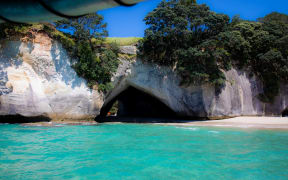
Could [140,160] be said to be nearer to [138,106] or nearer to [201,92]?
[201,92]

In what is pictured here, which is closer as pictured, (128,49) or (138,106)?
(128,49)

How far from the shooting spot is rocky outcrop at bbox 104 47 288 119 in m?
16.8

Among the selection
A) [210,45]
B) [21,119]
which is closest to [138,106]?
[210,45]

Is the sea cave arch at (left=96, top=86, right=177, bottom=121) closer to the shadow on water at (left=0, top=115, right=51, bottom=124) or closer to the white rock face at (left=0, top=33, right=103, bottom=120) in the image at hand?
the white rock face at (left=0, top=33, right=103, bottom=120)

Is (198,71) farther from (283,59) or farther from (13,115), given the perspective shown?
(13,115)

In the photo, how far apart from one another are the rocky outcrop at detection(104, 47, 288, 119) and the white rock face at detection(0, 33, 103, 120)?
312cm

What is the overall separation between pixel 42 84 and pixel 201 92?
11.4 m

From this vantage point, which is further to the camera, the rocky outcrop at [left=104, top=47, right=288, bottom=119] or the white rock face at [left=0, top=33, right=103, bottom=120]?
the rocky outcrop at [left=104, top=47, right=288, bottom=119]

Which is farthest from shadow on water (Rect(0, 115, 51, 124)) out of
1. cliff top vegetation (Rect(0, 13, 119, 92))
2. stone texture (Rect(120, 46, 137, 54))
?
stone texture (Rect(120, 46, 137, 54))

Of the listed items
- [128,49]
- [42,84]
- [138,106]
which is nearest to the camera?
[42,84]

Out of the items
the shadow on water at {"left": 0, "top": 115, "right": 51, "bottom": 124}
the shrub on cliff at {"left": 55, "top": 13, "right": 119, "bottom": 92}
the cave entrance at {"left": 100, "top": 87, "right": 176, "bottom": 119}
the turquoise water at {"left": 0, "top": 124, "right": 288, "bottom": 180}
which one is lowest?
the turquoise water at {"left": 0, "top": 124, "right": 288, "bottom": 180}

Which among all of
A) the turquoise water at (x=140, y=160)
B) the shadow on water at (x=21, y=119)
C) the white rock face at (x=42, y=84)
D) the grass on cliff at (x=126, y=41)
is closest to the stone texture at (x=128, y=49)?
the grass on cliff at (x=126, y=41)

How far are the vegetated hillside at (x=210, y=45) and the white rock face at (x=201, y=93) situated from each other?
2.30ft

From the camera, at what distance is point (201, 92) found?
16719mm
